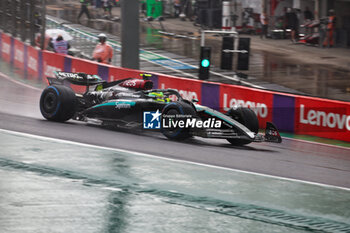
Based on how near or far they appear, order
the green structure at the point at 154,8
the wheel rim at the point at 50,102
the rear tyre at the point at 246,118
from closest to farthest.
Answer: the rear tyre at the point at 246,118
the wheel rim at the point at 50,102
the green structure at the point at 154,8

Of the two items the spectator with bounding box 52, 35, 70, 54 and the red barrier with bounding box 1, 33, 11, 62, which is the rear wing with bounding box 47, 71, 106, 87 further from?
the red barrier with bounding box 1, 33, 11, 62

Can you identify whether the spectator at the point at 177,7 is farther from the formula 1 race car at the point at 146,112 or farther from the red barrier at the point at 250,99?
the formula 1 race car at the point at 146,112

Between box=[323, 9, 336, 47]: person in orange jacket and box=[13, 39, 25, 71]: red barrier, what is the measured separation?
574 inches

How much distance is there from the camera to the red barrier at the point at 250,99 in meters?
15.2

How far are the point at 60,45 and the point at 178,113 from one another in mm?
13312

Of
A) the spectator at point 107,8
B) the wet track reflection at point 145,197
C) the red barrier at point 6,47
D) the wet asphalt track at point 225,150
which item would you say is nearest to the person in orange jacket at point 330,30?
the red barrier at point 6,47

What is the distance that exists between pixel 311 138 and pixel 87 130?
5.02 metres

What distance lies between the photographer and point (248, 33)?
35.5m

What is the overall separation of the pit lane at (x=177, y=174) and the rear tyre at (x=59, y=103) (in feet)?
0.63

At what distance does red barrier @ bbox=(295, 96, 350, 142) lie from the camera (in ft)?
45.6

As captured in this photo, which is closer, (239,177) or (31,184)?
(31,184)

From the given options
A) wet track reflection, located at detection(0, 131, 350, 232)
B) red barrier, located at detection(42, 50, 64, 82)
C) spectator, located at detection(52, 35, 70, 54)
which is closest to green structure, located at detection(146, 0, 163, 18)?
spectator, located at detection(52, 35, 70, 54)

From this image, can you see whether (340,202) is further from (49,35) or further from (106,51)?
(49,35)

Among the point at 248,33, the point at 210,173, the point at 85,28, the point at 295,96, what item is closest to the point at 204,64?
the point at 295,96
